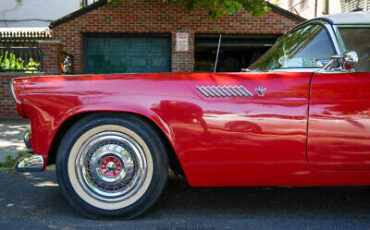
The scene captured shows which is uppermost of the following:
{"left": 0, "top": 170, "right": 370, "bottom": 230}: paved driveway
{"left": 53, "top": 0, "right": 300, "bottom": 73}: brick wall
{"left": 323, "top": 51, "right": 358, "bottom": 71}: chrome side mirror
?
{"left": 53, "top": 0, "right": 300, "bottom": 73}: brick wall

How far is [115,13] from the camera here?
390 inches

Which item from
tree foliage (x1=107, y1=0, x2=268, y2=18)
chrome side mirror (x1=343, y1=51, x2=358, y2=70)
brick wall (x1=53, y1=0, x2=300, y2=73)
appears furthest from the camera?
brick wall (x1=53, y1=0, x2=300, y2=73)

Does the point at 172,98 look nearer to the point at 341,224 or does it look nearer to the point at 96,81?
the point at 96,81

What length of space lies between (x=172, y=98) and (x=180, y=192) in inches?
45.4

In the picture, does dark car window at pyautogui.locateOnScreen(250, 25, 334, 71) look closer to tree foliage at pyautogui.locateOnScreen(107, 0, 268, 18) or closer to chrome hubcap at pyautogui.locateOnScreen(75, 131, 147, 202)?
chrome hubcap at pyautogui.locateOnScreen(75, 131, 147, 202)

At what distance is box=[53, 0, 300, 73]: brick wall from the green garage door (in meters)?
0.26

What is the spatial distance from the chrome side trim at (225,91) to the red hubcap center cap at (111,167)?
2.64 ft

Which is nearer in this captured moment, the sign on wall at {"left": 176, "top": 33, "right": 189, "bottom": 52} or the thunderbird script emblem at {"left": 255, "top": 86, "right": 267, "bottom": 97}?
the thunderbird script emblem at {"left": 255, "top": 86, "right": 267, "bottom": 97}

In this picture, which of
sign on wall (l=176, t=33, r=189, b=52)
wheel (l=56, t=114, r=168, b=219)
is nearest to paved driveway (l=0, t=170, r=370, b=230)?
wheel (l=56, t=114, r=168, b=219)

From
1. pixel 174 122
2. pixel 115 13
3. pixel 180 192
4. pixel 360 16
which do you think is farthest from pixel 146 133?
A: pixel 115 13

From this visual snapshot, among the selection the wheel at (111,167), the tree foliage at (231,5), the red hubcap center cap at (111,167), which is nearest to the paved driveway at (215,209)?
the wheel at (111,167)

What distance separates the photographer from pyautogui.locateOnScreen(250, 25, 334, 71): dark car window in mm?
2693

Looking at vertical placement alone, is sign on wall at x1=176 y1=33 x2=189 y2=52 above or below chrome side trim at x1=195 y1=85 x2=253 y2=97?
above

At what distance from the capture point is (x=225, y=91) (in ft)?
8.07
